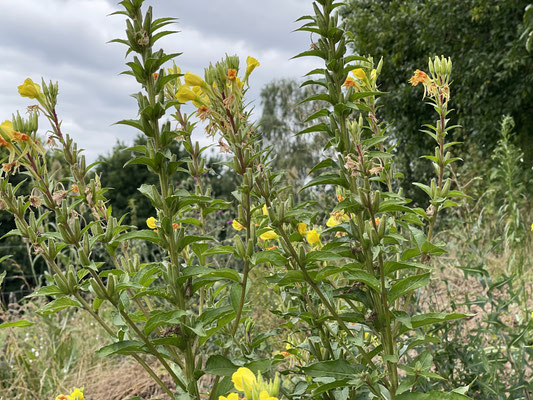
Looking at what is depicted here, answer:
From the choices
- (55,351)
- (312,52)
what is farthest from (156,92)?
(55,351)

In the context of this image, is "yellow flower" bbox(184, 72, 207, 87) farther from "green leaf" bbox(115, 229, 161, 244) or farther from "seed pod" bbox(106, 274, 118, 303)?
"seed pod" bbox(106, 274, 118, 303)

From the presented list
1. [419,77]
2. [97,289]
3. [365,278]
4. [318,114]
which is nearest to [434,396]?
[365,278]

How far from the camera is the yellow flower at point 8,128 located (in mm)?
1264

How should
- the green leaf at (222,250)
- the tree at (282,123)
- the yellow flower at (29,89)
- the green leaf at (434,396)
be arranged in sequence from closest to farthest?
the green leaf at (434,396), the green leaf at (222,250), the yellow flower at (29,89), the tree at (282,123)

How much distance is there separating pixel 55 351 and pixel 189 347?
2.83 metres

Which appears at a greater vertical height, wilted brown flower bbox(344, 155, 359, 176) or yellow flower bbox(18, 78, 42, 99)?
yellow flower bbox(18, 78, 42, 99)

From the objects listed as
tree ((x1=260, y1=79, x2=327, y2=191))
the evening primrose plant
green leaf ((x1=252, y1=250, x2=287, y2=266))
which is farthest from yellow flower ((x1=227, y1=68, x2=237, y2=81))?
tree ((x1=260, y1=79, x2=327, y2=191))

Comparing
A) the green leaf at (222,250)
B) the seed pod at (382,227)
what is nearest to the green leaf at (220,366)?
the green leaf at (222,250)

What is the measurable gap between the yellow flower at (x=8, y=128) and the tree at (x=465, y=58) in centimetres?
826

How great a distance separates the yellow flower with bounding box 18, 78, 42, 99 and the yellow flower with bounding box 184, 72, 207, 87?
519mm

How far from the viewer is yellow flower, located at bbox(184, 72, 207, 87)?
1.10 m

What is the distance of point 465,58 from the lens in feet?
34.9

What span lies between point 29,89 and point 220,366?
3.06 feet

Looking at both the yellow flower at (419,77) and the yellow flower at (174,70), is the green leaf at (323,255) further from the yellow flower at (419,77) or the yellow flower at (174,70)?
the yellow flower at (419,77)
